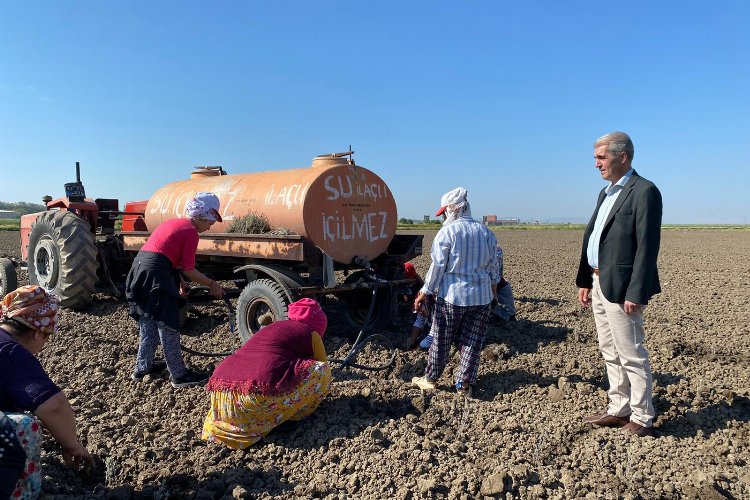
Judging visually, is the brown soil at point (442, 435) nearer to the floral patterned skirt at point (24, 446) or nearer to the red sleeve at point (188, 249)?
the floral patterned skirt at point (24, 446)

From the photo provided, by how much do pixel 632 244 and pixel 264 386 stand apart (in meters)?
2.52

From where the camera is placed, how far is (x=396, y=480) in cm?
307

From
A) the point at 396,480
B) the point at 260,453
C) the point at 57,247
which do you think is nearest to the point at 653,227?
the point at 396,480

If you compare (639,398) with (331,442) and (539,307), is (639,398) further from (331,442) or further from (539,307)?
(539,307)

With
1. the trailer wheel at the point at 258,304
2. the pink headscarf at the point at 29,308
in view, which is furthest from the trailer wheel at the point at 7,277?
the pink headscarf at the point at 29,308

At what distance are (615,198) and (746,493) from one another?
6.03 feet

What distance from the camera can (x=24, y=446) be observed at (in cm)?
226

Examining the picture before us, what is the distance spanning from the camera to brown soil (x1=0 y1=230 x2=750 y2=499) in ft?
9.91

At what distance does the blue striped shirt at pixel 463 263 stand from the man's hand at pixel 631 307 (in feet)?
3.64

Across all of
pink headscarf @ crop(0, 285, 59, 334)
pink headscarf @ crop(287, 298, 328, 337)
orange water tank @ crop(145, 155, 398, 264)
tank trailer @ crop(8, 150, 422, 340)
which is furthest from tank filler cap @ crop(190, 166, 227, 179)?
pink headscarf @ crop(0, 285, 59, 334)

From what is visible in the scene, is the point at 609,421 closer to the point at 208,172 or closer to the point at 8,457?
the point at 8,457

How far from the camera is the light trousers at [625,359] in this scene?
11.3 ft

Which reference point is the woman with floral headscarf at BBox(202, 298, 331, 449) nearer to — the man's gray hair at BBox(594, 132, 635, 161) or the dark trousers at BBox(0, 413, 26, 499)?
the dark trousers at BBox(0, 413, 26, 499)

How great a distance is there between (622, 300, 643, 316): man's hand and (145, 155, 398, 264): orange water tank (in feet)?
10.1
